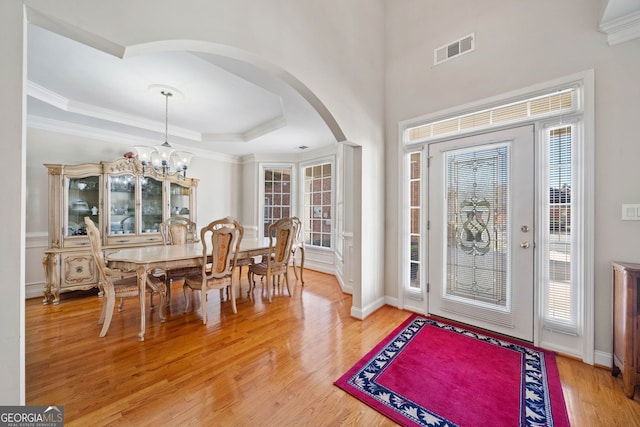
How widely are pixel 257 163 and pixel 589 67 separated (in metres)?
5.25

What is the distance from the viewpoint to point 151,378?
189 centimetres

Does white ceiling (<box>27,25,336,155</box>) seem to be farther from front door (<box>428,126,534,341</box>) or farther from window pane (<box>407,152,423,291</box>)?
front door (<box>428,126,534,341</box>)

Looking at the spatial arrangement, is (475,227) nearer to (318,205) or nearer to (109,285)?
(318,205)

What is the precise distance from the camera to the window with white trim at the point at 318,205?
17.0 ft

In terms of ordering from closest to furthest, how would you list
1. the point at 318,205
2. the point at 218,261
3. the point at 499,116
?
the point at 499,116, the point at 218,261, the point at 318,205

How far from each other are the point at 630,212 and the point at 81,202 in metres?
6.29

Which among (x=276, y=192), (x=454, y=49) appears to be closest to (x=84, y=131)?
(x=276, y=192)

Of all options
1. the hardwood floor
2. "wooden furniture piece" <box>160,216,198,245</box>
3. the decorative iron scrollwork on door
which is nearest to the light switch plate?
the decorative iron scrollwork on door

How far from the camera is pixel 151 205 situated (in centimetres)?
446

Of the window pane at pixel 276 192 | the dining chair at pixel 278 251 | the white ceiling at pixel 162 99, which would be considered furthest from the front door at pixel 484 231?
the window pane at pixel 276 192

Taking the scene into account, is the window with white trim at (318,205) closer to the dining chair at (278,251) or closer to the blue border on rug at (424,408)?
the dining chair at (278,251)

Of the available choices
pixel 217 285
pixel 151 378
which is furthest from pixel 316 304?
pixel 151 378

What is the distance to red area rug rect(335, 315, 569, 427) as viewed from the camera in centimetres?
155

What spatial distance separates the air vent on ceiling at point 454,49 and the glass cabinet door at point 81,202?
199 inches
